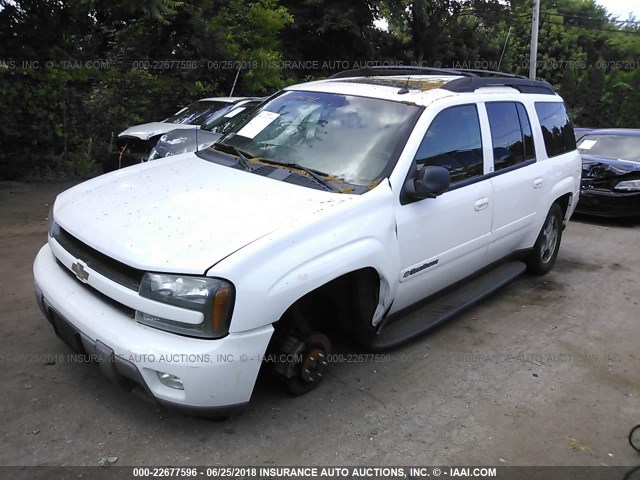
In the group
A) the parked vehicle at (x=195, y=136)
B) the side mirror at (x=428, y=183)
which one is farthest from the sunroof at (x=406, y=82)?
the parked vehicle at (x=195, y=136)

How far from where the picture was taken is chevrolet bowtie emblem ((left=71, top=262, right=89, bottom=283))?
302 centimetres

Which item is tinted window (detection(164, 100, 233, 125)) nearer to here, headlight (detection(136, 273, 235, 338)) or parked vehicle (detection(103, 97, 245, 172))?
parked vehicle (detection(103, 97, 245, 172))

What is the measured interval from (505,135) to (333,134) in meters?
1.66

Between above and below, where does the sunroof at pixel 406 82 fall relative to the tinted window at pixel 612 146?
above

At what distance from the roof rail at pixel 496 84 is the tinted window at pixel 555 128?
0.54 ft

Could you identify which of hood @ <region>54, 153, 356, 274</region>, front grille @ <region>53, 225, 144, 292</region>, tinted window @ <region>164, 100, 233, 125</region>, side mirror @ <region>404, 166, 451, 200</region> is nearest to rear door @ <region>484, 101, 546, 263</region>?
side mirror @ <region>404, 166, 451, 200</region>

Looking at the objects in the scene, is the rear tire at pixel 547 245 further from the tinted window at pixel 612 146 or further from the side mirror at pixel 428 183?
the tinted window at pixel 612 146

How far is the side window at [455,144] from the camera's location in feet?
12.4

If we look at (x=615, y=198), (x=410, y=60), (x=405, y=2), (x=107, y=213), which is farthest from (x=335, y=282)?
(x=410, y=60)

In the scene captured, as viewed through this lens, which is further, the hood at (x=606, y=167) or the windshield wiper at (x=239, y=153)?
the hood at (x=606, y=167)

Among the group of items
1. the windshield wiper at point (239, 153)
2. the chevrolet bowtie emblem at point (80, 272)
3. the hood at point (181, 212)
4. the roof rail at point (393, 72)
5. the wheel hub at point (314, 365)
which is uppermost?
the roof rail at point (393, 72)

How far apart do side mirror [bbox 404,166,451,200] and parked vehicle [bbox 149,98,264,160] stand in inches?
148

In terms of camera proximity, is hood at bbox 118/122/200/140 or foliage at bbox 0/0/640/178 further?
foliage at bbox 0/0/640/178

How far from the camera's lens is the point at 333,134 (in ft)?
12.5
